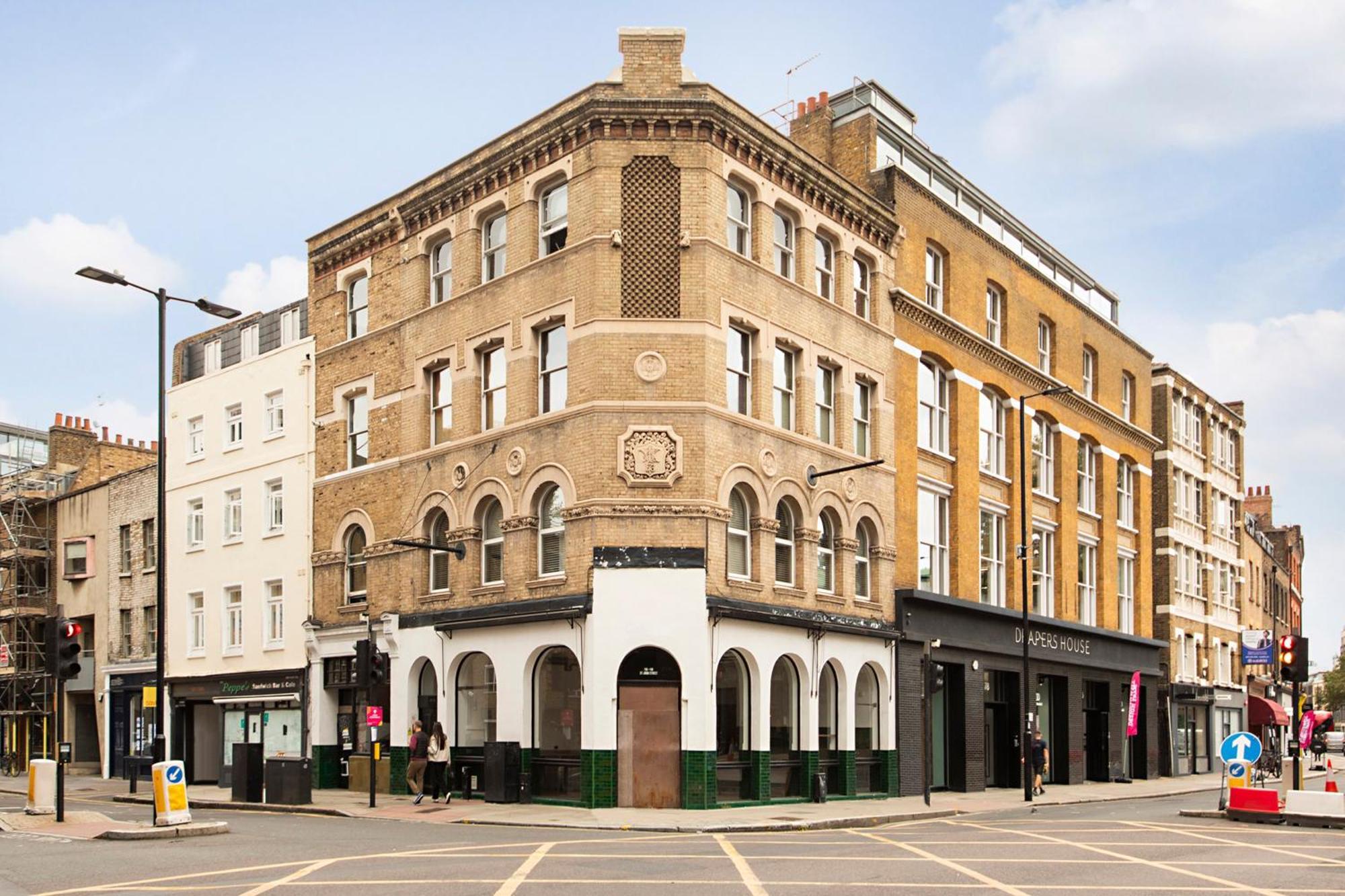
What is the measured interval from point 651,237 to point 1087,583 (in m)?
22.5

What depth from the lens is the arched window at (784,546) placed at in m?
29.4

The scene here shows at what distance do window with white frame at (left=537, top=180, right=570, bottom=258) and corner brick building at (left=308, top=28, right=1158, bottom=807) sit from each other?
2.8 inches

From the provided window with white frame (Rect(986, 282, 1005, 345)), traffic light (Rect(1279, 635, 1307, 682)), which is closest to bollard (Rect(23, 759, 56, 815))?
traffic light (Rect(1279, 635, 1307, 682))

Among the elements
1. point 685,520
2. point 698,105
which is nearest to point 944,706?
point 685,520

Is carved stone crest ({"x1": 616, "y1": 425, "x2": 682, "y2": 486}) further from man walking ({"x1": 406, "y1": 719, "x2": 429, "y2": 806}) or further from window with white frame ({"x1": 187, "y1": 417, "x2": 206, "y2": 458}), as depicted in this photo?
window with white frame ({"x1": 187, "y1": 417, "x2": 206, "y2": 458})

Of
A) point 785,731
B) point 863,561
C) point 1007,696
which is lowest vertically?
point 1007,696

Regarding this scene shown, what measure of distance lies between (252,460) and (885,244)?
685 inches

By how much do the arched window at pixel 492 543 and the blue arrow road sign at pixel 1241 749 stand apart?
14354 mm

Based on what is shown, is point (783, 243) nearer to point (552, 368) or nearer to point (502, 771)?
point (552, 368)

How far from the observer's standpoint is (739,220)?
Result: 29.4m

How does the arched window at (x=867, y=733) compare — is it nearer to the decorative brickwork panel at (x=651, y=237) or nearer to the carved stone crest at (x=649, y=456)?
the carved stone crest at (x=649, y=456)

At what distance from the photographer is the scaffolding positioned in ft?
149

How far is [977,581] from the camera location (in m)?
36.7

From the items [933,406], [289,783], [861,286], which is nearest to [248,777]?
[289,783]
